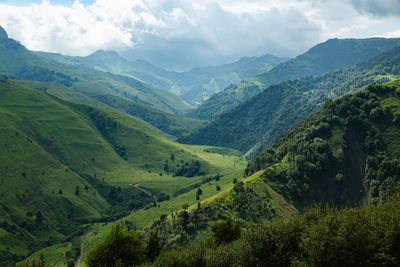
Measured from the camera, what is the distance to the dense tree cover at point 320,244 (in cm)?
5347

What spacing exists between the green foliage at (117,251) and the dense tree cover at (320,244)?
44.2 feet

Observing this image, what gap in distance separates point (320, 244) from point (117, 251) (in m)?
56.7

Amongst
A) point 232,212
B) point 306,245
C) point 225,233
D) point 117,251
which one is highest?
point 306,245

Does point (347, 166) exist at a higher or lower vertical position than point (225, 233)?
higher

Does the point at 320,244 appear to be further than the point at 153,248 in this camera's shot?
No

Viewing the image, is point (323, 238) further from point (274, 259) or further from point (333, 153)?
point (333, 153)

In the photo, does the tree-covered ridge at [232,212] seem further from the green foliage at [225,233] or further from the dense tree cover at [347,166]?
the green foliage at [225,233]

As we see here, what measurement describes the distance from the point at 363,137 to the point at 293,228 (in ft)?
505

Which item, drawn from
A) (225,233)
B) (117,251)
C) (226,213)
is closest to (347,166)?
(226,213)

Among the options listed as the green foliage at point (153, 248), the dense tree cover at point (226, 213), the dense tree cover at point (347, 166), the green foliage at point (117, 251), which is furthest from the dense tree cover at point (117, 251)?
the dense tree cover at point (347, 166)

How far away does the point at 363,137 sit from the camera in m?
194

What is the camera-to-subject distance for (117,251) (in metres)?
85.9

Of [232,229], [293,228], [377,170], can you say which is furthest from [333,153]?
[293,228]

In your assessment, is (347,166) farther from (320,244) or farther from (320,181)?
(320,244)
